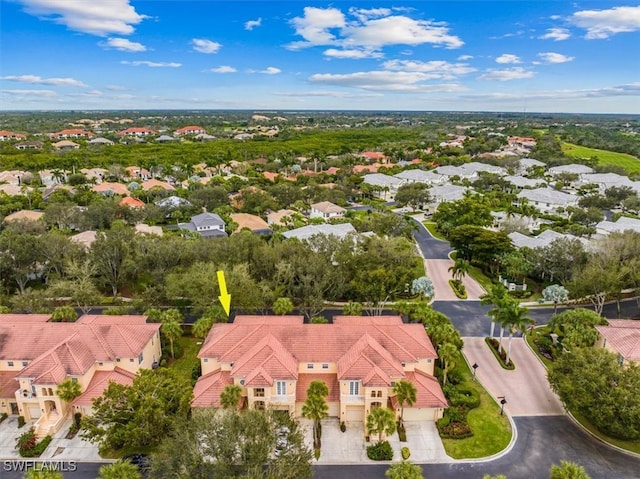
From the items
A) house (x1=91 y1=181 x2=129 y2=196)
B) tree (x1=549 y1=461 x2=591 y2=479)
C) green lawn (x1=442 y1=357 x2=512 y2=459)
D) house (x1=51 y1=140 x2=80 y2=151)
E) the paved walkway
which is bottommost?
the paved walkway

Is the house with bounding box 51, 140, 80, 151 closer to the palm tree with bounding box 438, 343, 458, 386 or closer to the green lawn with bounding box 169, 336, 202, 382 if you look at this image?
the green lawn with bounding box 169, 336, 202, 382

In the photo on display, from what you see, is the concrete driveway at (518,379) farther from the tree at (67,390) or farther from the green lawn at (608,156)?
the green lawn at (608,156)

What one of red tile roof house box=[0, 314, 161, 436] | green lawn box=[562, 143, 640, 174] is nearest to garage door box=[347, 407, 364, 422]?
red tile roof house box=[0, 314, 161, 436]

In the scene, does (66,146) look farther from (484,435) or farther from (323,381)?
(484,435)

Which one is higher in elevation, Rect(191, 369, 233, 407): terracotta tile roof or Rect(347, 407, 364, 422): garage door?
Rect(191, 369, 233, 407): terracotta tile roof

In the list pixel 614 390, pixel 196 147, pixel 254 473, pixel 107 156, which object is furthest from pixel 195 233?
pixel 196 147

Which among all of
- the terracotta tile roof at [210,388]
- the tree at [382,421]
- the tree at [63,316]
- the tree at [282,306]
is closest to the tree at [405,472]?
the tree at [382,421]
